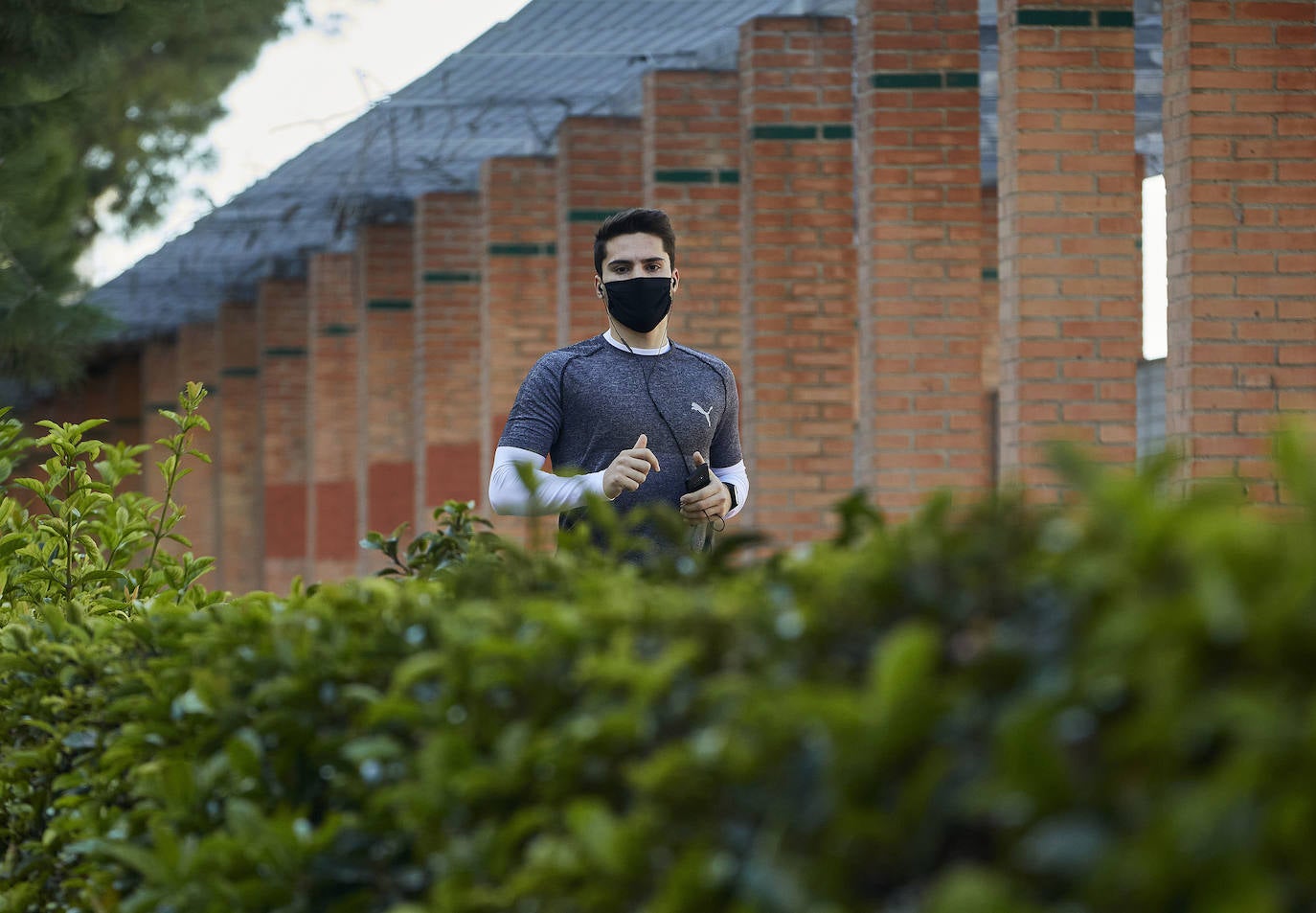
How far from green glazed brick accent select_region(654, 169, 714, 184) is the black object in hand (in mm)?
6307

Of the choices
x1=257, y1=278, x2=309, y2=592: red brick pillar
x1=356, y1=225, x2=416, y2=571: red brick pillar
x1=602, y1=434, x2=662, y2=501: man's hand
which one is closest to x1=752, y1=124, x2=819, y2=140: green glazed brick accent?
x1=602, y1=434, x2=662, y2=501: man's hand

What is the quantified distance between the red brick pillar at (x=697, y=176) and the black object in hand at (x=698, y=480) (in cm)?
614

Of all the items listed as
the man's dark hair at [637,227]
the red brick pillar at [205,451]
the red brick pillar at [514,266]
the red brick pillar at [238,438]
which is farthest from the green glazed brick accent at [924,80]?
the red brick pillar at [205,451]

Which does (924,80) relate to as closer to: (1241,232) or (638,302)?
(1241,232)

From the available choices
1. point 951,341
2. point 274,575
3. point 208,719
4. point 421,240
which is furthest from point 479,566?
point 274,575

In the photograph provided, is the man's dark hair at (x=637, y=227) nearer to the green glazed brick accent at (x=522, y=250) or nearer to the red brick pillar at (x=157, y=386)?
the green glazed brick accent at (x=522, y=250)

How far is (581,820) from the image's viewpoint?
1330mm

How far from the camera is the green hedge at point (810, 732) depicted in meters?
1.05

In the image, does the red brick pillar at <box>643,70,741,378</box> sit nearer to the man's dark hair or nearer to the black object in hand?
the man's dark hair

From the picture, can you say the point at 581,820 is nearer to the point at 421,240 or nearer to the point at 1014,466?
the point at 1014,466

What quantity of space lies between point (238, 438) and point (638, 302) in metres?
21.0

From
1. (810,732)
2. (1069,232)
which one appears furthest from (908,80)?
(810,732)

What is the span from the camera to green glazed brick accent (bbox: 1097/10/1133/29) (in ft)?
23.1

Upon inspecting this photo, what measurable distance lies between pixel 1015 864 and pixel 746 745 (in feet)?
0.67
